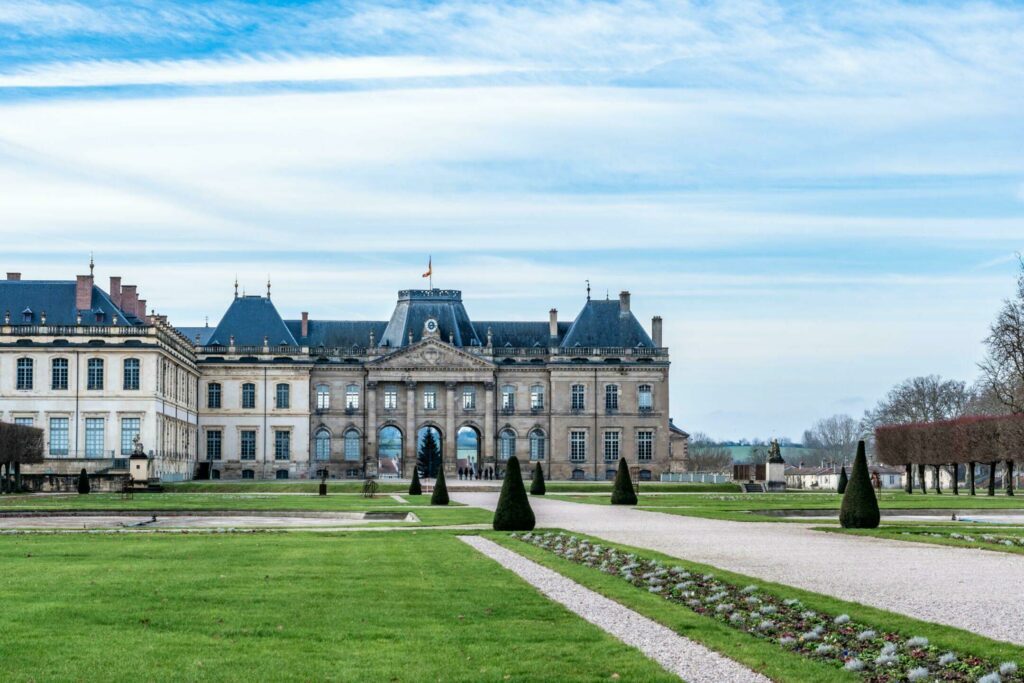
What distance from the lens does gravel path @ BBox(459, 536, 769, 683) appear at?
10.3 meters

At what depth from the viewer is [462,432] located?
108750 mm

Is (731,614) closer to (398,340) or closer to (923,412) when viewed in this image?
(398,340)

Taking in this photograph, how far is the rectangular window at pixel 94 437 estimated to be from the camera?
222ft

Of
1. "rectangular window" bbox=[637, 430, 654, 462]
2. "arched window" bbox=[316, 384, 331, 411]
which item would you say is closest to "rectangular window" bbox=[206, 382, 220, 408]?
"arched window" bbox=[316, 384, 331, 411]

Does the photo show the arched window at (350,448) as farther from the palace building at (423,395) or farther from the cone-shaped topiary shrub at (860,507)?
the cone-shaped topiary shrub at (860,507)

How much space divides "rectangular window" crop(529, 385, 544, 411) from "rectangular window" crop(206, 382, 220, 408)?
1796 centimetres

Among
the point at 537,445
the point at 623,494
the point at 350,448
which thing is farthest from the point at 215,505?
the point at 537,445

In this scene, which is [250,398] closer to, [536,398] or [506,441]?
[506,441]

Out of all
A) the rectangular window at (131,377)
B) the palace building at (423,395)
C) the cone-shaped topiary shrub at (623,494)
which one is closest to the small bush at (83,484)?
the rectangular window at (131,377)

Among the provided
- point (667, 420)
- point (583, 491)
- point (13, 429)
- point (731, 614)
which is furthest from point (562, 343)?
point (731, 614)

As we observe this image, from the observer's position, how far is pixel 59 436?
6725 cm

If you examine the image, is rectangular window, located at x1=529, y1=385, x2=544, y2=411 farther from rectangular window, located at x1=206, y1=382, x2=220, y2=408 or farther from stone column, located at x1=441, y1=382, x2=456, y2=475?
rectangular window, located at x1=206, y1=382, x2=220, y2=408

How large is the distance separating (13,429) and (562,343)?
38.1m

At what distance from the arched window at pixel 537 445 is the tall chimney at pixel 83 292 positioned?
27.6 meters
